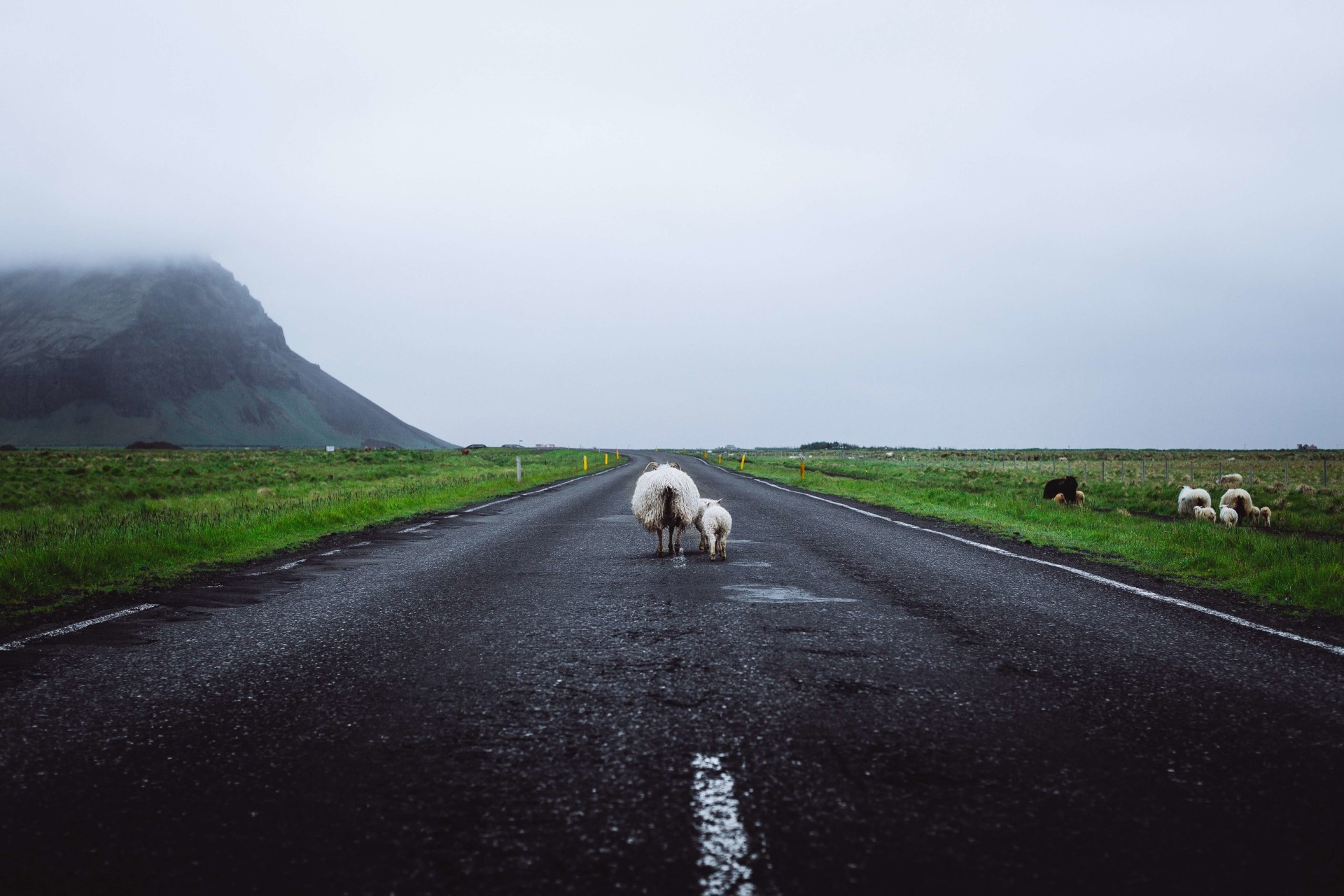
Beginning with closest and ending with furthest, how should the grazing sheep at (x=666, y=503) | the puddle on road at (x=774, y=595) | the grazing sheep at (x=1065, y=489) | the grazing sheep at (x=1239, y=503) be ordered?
the puddle on road at (x=774, y=595)
the grazing sheep at (x=666, y=503)
the grazing sheep at (x=1239, y=503)
the grazing sheep at (x=1065, y=489)

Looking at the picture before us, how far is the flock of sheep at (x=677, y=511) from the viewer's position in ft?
33.6

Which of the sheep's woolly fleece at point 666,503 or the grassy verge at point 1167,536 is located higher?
the sheep's woolly fleece at point 666,503

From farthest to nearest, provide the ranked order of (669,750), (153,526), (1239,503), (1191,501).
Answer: (1191,501) → (1239,503) → (153,526) → (669,750)

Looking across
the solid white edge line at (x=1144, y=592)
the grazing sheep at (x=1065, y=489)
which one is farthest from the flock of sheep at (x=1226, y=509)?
the solid white edge line at (x=1144, y=592)

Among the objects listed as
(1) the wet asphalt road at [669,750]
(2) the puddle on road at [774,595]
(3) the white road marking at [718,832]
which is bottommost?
(2) the puddle on road at [774,595]

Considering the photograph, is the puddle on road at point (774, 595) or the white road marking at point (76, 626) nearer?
the white road marking at point (76, 626)

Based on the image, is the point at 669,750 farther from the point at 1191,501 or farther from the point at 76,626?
the point at 1191,501

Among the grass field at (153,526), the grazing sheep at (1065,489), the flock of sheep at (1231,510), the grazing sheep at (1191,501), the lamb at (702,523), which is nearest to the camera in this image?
the grass field at (153,526)

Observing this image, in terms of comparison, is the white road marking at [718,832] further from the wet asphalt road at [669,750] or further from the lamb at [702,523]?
the lamb at [702,523]

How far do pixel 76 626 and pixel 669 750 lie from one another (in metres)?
5.96

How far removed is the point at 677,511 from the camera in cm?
1057

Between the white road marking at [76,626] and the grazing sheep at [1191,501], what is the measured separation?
21526mm

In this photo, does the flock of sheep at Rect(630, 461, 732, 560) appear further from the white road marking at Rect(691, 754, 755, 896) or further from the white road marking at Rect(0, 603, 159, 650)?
the white road marking at Rect(691, 754, 755, 896)

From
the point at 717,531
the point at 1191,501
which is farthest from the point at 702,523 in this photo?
the point at 1191,501
